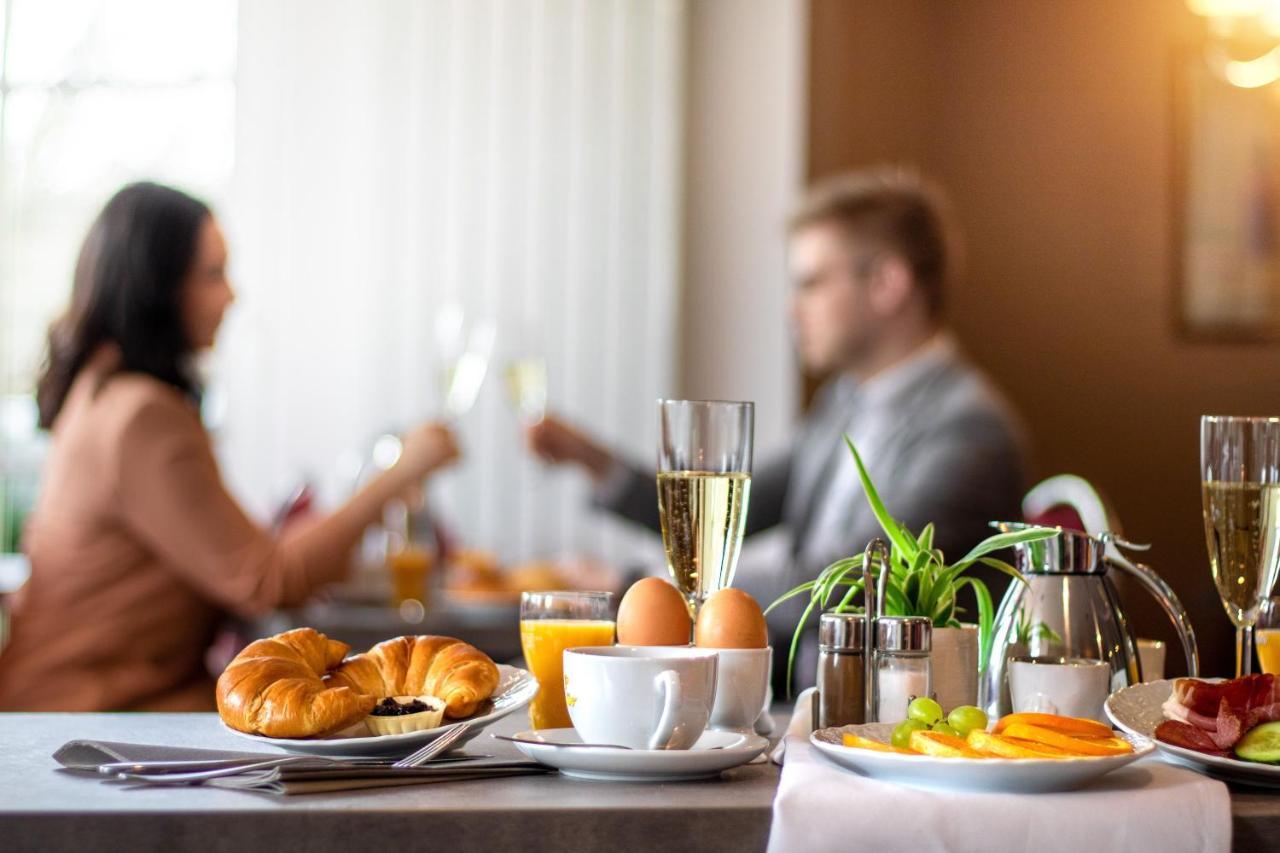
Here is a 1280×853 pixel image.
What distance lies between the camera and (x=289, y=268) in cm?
412

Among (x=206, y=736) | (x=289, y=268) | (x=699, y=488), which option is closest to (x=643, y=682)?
(x=699, y=488)

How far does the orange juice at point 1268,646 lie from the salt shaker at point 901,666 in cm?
29

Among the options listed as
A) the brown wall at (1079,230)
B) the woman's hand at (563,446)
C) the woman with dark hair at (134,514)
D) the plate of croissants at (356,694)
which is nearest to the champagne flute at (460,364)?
the woman's hand at (563,446)

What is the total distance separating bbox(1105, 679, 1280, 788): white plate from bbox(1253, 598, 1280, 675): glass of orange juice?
0.33 ft

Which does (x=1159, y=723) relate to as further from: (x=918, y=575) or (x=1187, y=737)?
(x=918, y=575)

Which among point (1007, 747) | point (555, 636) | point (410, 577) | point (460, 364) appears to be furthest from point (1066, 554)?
point (410, 577)

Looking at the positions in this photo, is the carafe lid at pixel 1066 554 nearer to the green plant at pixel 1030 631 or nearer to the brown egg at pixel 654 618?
the green plant at pixel 1030 631

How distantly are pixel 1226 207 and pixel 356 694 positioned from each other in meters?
3.69

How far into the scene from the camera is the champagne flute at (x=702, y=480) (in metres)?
1.08

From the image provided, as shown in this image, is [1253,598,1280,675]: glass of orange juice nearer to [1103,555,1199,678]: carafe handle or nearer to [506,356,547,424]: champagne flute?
[1103,555,1199,678]: carafe handle

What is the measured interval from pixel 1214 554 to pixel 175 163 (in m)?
3.65

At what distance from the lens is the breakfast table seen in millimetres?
774

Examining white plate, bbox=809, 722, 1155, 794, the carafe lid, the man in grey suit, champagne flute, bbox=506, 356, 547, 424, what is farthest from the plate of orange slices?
champagne flute, bbox=506, 356, 547, 424

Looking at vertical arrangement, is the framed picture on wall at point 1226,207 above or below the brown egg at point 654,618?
above
